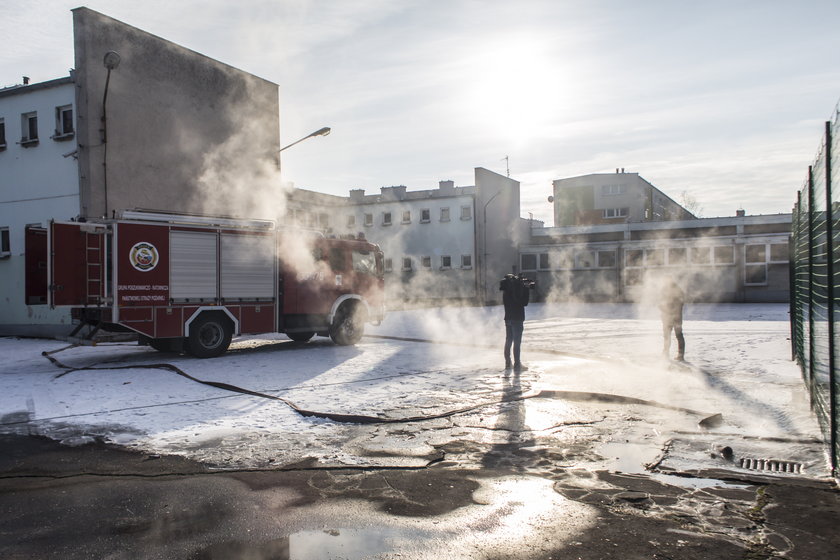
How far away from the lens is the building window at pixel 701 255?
120 feet

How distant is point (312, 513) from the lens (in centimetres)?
430

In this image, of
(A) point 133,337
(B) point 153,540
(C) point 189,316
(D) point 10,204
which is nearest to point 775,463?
(B) point 153,540

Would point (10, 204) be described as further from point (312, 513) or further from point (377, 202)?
point (377, 202)

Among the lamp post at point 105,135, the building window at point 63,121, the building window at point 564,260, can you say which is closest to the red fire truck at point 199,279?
the lamp post at point 105,135

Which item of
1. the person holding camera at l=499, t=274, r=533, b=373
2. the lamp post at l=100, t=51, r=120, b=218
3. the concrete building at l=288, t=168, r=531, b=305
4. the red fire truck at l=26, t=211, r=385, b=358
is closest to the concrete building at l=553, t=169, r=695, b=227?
the concrete building at l=288, t=168, r=531, b=305

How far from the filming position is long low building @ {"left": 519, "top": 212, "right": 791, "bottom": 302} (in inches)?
1399

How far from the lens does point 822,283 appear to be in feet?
24.1

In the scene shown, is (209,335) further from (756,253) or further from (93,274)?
(756,253)

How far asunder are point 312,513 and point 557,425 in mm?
3405

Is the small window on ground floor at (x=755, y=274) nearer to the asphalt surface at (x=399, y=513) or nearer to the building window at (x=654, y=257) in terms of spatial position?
the building window at (x=654, y=257)

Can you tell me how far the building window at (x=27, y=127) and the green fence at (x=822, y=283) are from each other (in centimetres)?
1969

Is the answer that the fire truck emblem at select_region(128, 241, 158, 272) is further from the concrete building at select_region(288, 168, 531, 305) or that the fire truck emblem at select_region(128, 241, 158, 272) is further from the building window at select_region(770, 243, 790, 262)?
the building window at select_region(770, 243, 790, 262)

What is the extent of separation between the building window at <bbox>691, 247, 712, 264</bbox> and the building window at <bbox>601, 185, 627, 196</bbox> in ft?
74.1

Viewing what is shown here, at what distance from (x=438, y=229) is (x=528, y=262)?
6324 millimetres
